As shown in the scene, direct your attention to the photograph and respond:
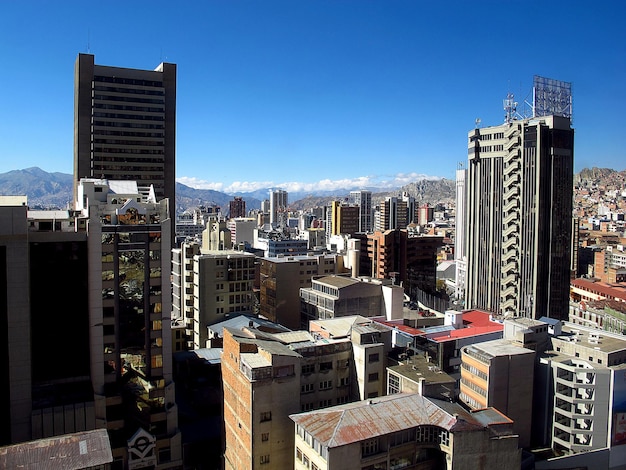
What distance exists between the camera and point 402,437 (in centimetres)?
2591

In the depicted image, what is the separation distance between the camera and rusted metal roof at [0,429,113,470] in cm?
2044

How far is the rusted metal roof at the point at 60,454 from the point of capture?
20438mm

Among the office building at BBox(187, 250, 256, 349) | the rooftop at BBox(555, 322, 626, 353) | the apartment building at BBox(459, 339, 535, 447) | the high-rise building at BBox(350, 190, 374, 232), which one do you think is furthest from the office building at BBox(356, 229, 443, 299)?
the high-rise building at BBox(350, 190, 374, 232)

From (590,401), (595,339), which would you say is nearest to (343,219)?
(595,339)

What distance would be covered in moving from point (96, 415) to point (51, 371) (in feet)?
11.5

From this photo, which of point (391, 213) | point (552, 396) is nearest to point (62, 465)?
point (552, 396)

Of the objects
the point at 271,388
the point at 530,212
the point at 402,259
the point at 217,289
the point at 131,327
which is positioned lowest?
the point at 271,388

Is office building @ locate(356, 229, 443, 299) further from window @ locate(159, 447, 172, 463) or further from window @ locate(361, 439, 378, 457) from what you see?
window @ locate(361, 439, 378, 457)

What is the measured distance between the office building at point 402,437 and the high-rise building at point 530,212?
33220mm

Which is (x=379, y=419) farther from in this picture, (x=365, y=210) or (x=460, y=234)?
(x=365, y=210)

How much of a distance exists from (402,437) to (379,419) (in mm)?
1475

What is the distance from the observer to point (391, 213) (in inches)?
6383

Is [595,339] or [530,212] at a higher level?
[530,212]

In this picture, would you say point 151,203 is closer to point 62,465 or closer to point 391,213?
point 62,465
